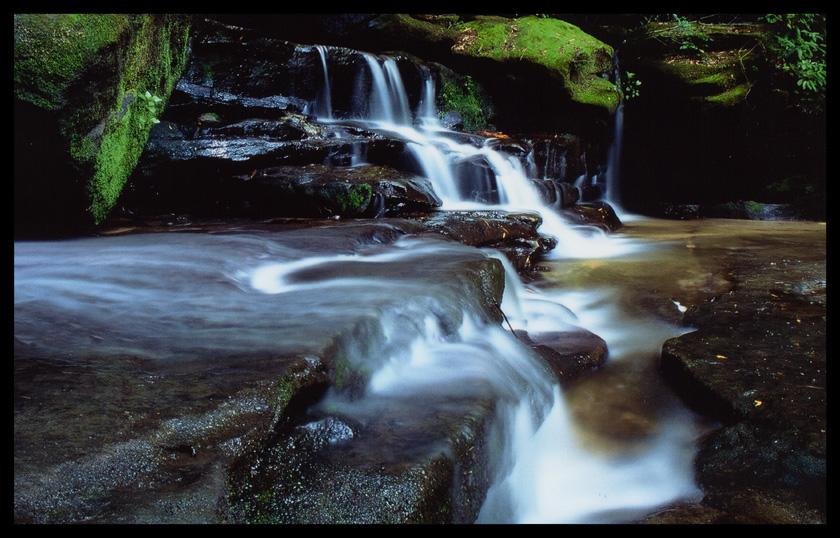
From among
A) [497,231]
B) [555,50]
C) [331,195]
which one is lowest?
[497,231]

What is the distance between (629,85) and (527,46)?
2609 millimetres

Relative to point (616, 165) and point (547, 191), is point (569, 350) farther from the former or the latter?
point (616, 165)

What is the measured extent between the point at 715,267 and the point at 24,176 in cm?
684

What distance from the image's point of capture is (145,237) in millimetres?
5648

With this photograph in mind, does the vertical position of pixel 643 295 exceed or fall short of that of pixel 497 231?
it falls short

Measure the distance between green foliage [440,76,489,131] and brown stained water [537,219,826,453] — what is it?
12.6ft

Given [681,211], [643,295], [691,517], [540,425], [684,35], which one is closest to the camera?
[691,517]

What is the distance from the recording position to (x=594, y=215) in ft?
31.1

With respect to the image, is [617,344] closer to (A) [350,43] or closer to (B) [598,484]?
(B) [598,484]

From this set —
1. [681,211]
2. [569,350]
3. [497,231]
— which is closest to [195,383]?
[569,350]

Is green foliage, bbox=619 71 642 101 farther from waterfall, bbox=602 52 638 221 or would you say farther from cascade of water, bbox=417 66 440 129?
cascade of water, bbox=417 66 440 129

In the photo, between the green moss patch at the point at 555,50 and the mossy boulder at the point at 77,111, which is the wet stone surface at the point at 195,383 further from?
the green moss patch at the point at 555,50

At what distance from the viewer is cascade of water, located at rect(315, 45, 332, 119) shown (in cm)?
1021

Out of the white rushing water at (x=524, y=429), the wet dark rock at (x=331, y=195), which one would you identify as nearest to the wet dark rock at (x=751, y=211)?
the wet dark rock at (x=331, y=195)
